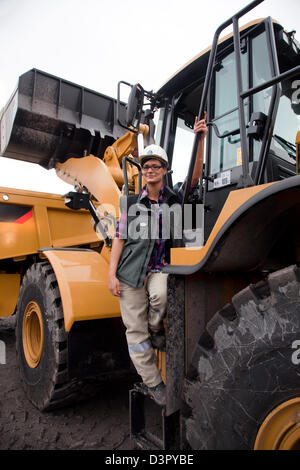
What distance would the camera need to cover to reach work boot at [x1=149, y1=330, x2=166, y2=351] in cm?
206

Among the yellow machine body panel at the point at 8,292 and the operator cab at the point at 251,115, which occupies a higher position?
the operator cab at the point at 251,115

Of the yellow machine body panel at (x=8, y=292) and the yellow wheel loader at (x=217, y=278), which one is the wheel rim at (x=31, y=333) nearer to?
the yellow wheel loader at (x=217, y=278)

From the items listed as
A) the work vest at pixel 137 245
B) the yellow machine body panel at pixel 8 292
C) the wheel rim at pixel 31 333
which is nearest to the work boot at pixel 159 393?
the work vest at pixel 137 245

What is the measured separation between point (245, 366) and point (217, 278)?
60 centimetres

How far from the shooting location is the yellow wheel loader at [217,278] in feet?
4.47

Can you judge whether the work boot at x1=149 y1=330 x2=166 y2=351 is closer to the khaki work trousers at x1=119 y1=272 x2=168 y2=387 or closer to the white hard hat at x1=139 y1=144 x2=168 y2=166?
the khaki work trousers at x1=119 y1=272 x2=168 y2=387

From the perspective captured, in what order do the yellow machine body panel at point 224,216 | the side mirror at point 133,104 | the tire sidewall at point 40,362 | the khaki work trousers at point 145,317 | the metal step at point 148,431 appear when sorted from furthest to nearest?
the tire sidewall at point 40,362 < the side mirror at point 133,104 < the khaki work trousers at point 145,317 < the metal step at point 148,431 < the yellow machine body panel at point 224,216

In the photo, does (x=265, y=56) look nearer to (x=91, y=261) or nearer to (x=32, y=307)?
(x=91, y=261)

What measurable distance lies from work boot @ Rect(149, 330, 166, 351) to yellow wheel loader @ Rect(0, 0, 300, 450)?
3.0 inches

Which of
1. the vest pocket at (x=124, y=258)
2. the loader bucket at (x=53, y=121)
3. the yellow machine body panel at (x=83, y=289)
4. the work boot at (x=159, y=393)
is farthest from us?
the loader bucket at (x=53, y=121)

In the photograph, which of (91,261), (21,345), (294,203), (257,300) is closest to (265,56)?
(294,203)

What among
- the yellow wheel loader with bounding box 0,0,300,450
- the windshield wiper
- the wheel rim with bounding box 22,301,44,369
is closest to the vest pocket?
the yellow wheel loader with bounding box 0,0,300,450

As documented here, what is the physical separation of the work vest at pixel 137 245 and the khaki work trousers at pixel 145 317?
0.08 meters

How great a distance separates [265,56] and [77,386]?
2.76 meters
